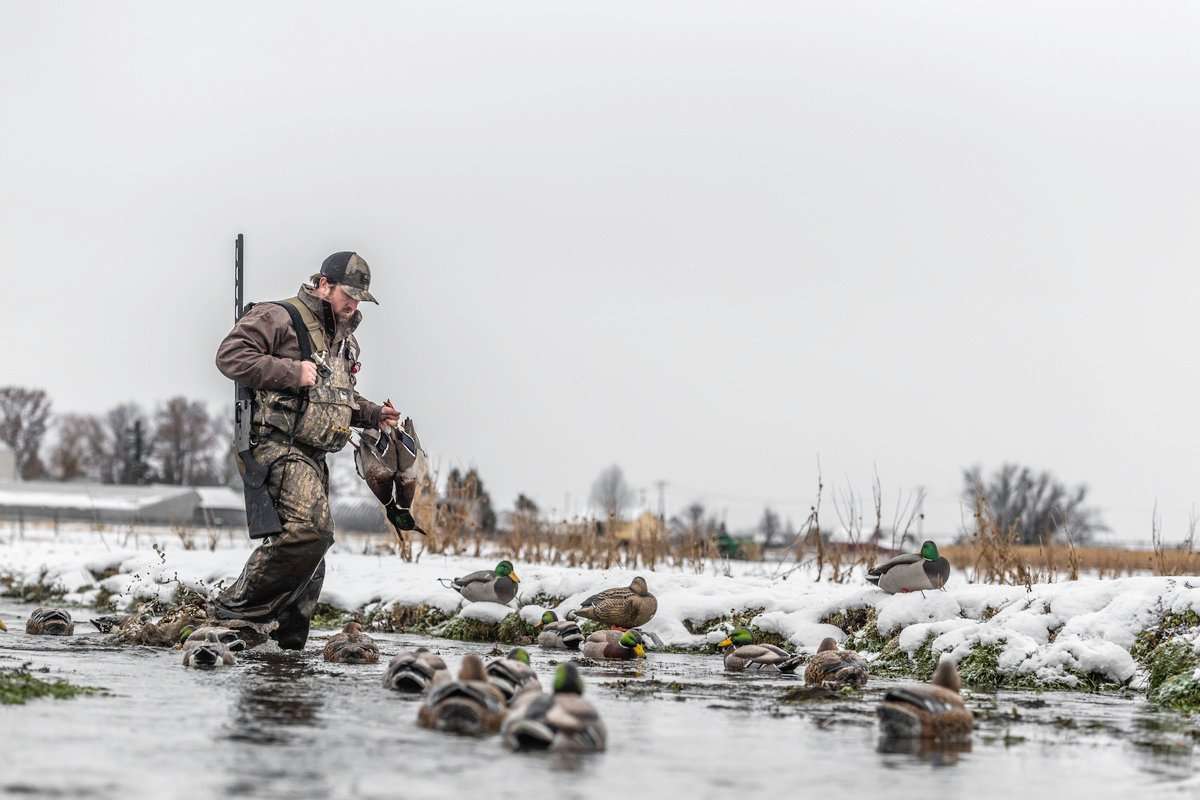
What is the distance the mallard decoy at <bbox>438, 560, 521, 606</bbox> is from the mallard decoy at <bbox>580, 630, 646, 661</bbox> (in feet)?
8.50

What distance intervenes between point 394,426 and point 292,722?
4.61 meters

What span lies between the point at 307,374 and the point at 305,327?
0.51m

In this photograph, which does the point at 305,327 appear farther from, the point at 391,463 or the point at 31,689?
the point at 31,689

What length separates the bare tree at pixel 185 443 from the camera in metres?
110

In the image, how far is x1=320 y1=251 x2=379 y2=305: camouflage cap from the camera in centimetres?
980

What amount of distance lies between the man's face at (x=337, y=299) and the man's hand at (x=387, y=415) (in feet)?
2.47

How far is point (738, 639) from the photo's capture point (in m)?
10.8

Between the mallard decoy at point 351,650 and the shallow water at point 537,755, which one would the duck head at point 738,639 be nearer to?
the shallow water at point 537,755

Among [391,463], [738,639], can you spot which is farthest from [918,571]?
[391,463]

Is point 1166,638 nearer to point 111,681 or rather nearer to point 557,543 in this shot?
point 111,681

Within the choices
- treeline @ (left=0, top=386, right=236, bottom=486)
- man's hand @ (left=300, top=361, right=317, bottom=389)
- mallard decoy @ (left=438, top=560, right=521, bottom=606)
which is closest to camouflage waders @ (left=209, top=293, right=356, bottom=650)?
man's hand @ (left=300, top=361, right=317, bottom=389)

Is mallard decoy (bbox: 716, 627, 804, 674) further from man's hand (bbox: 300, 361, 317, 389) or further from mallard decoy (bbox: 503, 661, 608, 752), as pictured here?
mallard decoy (bbox: 503, 661, 608, 752)

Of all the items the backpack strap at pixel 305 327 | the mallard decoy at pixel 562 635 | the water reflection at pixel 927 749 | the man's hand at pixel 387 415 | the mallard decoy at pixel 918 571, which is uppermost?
the backpack strap at pixel 305 327

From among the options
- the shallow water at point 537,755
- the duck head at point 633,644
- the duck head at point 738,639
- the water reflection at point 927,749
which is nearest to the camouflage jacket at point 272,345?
the shallow water at point 537,755
